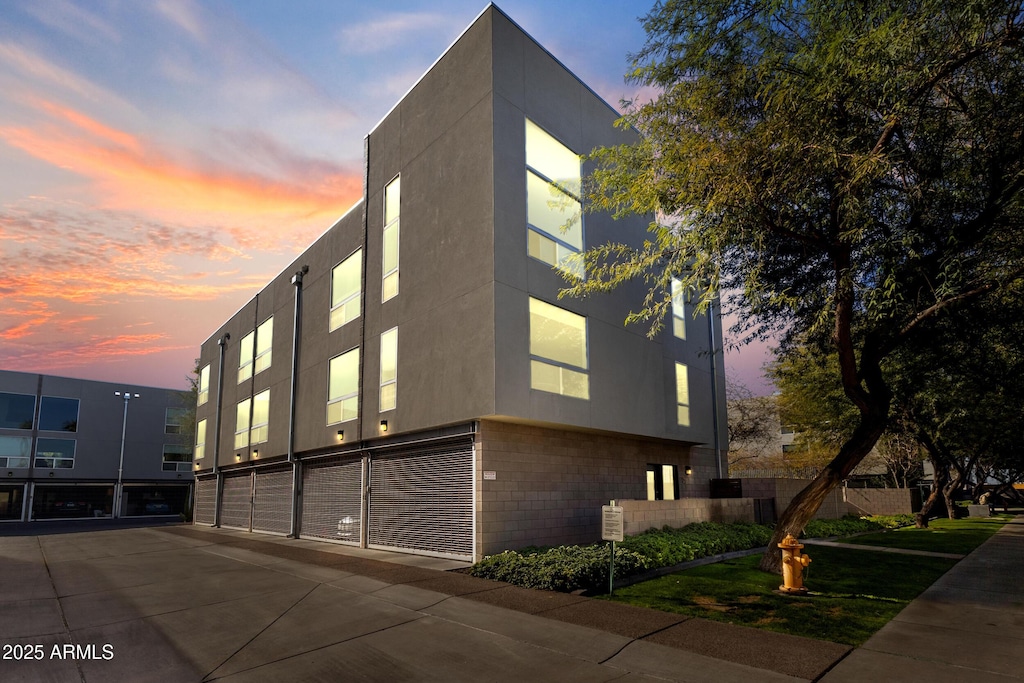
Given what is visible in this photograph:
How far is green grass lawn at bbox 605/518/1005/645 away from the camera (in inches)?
304

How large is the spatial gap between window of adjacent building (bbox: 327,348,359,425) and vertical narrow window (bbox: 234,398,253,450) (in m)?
8.16

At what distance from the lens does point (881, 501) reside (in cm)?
3041

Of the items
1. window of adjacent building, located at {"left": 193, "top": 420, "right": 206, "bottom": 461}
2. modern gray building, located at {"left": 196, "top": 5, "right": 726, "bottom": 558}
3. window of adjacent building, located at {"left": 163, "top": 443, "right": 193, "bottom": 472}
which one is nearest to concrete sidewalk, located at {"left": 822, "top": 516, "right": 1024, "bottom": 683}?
modern gray building, located at {"left": 196, "top": 5, "right": 726, "bottom": 558}

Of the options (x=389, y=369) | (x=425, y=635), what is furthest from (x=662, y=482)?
(x=425, y=635)

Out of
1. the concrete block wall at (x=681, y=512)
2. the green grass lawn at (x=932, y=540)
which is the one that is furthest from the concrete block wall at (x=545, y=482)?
the green grass lawn at (x=932, y=540)

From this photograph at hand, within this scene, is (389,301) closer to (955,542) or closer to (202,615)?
(202,615)

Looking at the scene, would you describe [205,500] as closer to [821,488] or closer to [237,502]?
[237,502]

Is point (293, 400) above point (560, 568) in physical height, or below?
above

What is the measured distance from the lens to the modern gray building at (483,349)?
518 inches

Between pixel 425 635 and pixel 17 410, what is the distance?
50.9 meters

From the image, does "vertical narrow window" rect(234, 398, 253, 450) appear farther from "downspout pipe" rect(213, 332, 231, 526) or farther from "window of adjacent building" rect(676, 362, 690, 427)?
"window of adjacent building" rect(676, 362, 690, 427)

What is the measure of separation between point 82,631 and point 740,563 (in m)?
10.9

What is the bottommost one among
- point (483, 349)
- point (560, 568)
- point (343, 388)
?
point (560, 568)

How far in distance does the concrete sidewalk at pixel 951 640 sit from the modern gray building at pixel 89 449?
46.9 meters
